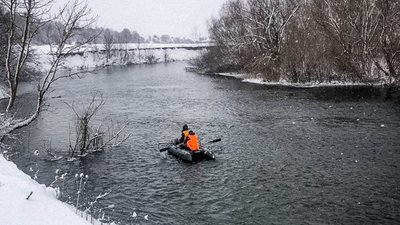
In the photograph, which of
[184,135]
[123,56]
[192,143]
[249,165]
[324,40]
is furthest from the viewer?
[123,56]

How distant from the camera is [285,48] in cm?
4812

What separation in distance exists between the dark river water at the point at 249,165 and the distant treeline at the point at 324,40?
1217 cm

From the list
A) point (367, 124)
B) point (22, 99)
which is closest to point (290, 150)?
point (367, 124)

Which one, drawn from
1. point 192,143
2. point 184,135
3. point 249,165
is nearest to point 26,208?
point 192,143

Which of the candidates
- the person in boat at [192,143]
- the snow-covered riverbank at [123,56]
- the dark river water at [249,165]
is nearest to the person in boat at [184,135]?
the person in boat at [192,143]

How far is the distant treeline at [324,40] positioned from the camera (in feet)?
135

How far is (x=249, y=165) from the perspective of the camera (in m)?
17.5

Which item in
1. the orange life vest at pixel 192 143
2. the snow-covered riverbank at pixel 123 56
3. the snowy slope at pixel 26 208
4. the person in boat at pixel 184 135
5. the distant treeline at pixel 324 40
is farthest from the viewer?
the snow-covered riverbank at pixel 123 56

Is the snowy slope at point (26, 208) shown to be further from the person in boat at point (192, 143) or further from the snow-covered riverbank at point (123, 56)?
the snow-covered riverbank at point (123, 56)

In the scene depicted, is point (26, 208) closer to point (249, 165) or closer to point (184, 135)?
point (249, 165)

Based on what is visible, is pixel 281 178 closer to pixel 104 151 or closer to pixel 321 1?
pixel 104 151

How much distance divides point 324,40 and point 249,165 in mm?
33291

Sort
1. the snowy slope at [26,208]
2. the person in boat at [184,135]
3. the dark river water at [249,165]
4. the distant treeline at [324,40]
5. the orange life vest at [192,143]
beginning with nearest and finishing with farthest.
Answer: the snowy slope at [26,208]
the dark river water at [249,165]
the orange life vest at [192,143]
the person in boat at [184,135]
the distant treeline at [324,40]

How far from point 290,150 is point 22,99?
92.8ft
